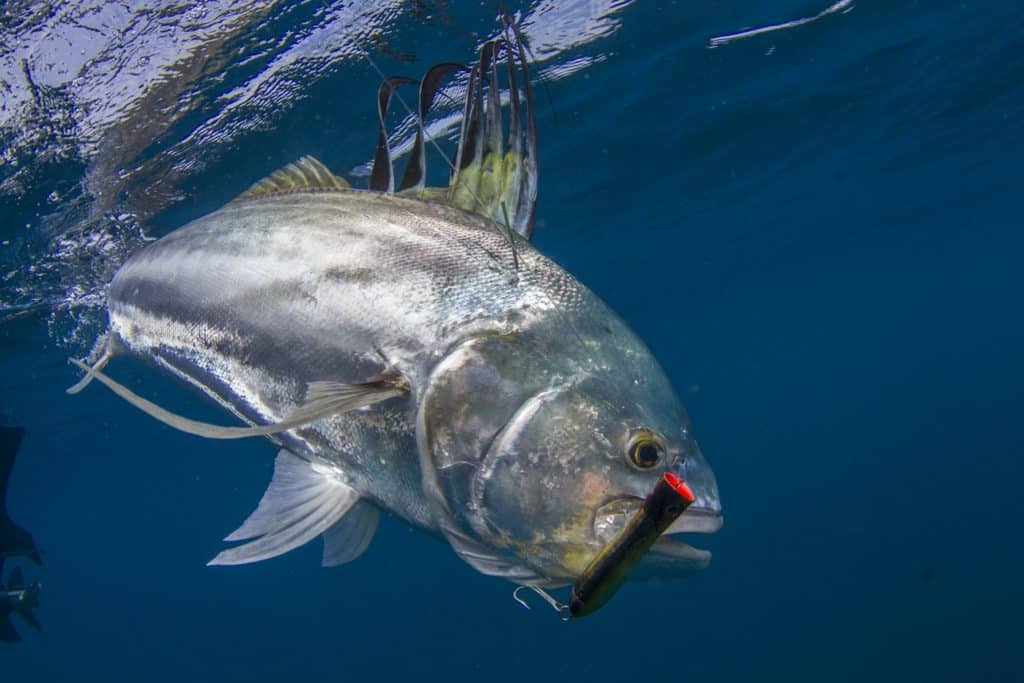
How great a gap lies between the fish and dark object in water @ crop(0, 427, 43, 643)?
463 inches

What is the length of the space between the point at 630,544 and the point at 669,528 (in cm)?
33

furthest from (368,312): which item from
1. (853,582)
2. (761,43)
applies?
(853,582)

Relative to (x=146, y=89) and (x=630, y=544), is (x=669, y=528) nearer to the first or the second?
(x=630, y=544)

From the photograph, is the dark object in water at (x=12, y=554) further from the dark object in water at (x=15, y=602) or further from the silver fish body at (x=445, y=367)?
the silver fish body at (x=445, y=367)

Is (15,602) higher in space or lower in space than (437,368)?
lower

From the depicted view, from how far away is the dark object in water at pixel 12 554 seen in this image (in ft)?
35.8

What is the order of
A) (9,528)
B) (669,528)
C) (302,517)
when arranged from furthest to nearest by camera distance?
(9,528) → (302,517) → (669,528)

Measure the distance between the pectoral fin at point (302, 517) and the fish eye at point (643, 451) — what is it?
1.01m

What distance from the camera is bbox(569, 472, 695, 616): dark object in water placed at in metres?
1.46

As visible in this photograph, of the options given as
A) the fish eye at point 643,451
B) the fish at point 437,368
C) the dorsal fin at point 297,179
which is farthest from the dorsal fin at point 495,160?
the fish eye at point 643,451

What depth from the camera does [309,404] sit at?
188 cm

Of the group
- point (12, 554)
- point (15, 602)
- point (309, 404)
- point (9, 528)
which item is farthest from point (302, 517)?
point (9, 528)

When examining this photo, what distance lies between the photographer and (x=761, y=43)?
11.8 m

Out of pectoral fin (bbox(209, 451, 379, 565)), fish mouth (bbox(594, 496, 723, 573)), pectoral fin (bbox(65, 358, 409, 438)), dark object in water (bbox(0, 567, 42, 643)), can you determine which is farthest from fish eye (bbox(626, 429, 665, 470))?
dark object in water (bbox(0, 567, 42, 643))
